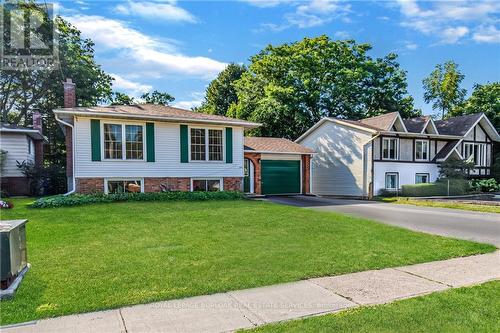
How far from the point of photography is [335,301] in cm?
434

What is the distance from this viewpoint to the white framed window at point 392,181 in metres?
23.1

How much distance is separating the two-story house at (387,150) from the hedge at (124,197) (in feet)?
34.9

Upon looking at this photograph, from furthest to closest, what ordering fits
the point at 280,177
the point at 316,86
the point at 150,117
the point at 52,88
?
the point at 316,86
the point at 52,88
the point at 280,177
the point at 150,117

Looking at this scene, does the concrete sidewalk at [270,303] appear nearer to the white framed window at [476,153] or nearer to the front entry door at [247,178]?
the front entry door at [247,178]

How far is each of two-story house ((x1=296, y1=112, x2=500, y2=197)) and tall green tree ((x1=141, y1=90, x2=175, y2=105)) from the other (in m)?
21.3

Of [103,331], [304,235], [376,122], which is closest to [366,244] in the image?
[304,235]

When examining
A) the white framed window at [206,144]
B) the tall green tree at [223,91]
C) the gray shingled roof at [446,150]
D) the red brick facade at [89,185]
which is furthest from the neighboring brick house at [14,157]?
the gray shingled roof at [446,150]

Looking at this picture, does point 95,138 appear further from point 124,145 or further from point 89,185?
point 89,185

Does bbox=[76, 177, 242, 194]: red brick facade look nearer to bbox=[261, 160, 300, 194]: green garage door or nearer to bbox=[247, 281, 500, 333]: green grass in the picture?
bbox=[261, 160, 300, 194]: green garage door

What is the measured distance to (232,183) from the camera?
17641 millimetres

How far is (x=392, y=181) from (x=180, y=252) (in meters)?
20.3

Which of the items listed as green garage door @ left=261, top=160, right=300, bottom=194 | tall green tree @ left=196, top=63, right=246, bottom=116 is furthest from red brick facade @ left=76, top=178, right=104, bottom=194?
tall green tree @ left=196, top=63, right=246, bottom=116

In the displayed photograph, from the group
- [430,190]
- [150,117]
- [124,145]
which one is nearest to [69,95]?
[124,145]

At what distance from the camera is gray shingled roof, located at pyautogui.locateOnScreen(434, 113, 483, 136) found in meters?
26.7
